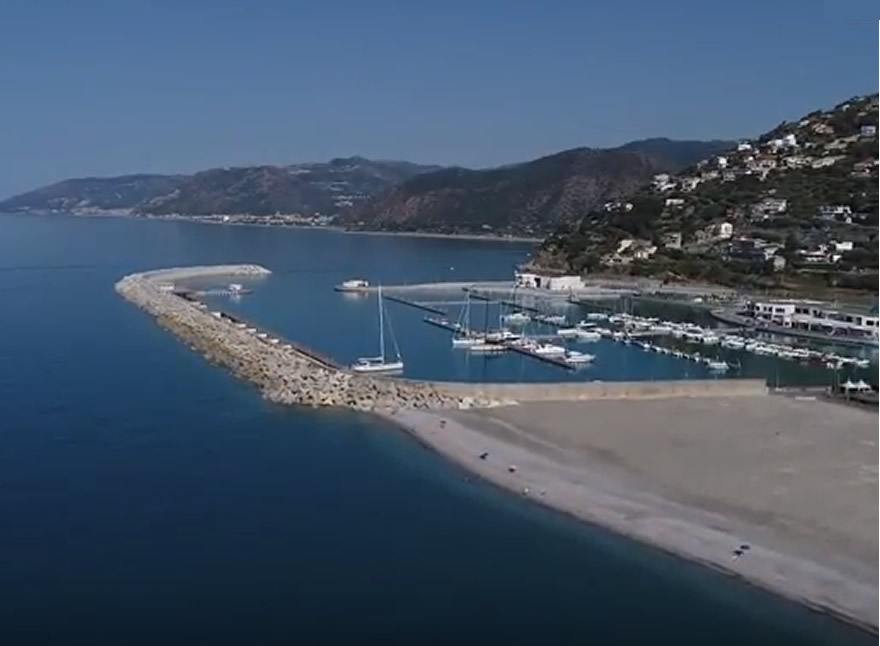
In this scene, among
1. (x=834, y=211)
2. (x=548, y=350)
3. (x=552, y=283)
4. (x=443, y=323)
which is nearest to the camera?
(x=548, y=350)

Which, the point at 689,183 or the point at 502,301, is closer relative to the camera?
the point at 502,301

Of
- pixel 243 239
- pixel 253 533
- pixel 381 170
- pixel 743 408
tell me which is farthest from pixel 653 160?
pixel 253 533

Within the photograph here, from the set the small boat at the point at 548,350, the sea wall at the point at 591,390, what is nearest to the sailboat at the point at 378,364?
the sea wall at the point at 591,390

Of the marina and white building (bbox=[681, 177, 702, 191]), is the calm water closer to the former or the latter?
the marina

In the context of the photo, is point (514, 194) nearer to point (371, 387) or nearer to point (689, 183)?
point (689, 183)

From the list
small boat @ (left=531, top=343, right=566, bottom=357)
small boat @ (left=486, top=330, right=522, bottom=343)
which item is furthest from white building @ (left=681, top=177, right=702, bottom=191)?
small boat @ (left=531, top=343, right=566, bottom=357)

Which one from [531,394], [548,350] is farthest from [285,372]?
[548,350]

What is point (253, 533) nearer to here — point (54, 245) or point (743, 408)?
point (743, 408)
